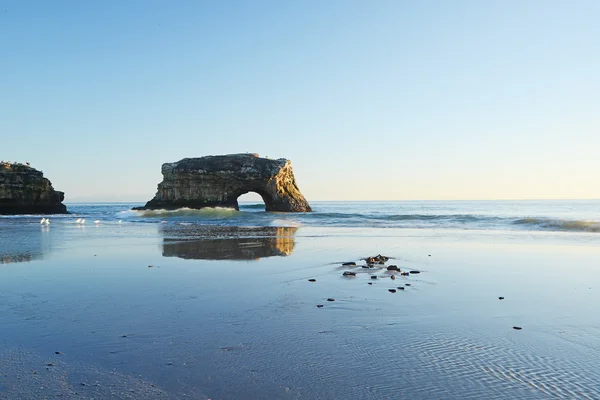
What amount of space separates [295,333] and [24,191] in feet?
163

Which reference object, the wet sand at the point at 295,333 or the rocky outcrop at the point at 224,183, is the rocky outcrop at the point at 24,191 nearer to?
the rocky outcrop at the point at 224,183

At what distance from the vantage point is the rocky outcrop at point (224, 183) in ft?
141

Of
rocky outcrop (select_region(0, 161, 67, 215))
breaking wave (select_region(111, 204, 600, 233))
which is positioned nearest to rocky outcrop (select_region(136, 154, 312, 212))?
breaking wave (select_region(111, 204, 600, 233))

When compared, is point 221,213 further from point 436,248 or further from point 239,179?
point 436,248

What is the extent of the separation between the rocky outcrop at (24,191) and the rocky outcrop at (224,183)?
1158cm

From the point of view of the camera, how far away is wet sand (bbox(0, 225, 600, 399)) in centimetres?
300

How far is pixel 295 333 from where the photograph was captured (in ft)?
13.9

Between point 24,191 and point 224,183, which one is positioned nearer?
point 224,183

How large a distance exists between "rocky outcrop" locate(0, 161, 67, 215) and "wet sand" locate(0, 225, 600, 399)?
141 ft

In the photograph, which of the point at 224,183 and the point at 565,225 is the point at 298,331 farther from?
the point at 224,183

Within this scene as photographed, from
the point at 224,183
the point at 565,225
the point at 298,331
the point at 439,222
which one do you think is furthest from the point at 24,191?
the point at 298,331

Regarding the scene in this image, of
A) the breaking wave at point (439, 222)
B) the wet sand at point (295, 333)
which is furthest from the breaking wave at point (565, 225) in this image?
the wet sand at point (295, 333)

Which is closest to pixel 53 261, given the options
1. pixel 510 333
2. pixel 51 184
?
pixel 510 333

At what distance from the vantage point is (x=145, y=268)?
8.42 m
